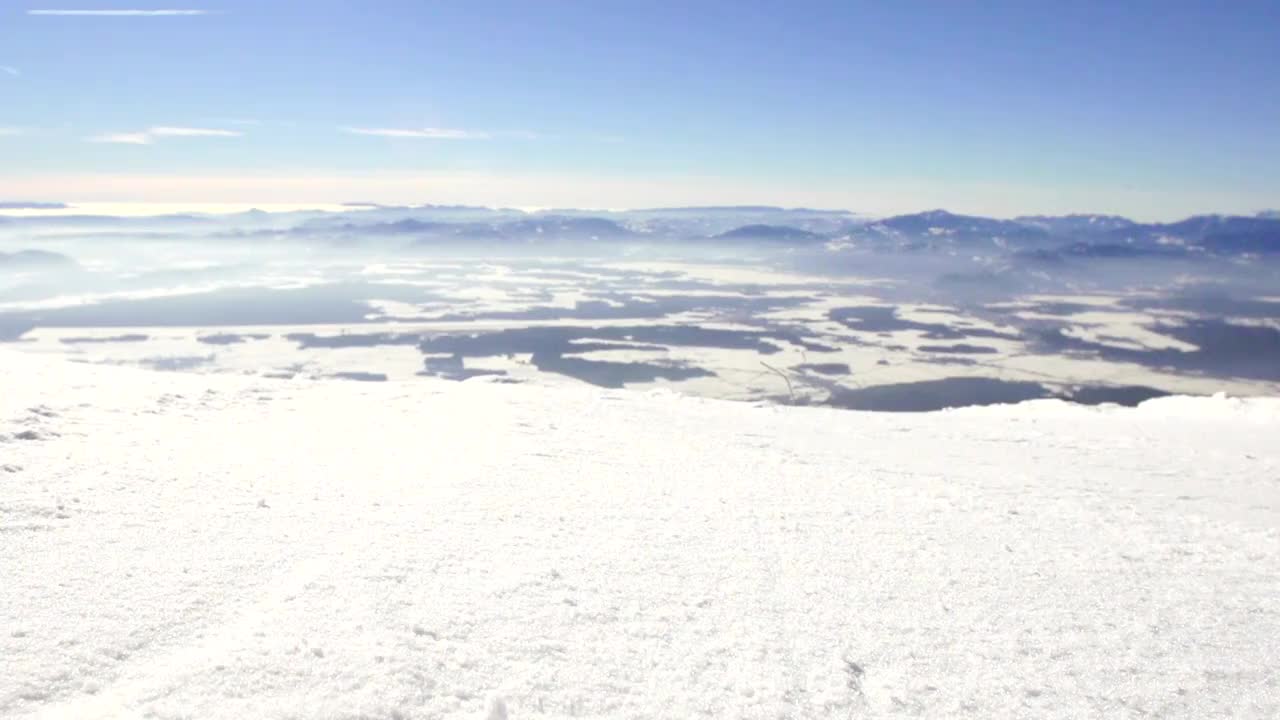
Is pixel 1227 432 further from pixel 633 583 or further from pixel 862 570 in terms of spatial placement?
pixel 633 583

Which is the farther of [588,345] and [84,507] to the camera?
[588,345]

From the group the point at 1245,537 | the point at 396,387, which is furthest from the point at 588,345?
the point at 1245,537

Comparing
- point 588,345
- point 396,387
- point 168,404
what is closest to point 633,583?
point 168,404

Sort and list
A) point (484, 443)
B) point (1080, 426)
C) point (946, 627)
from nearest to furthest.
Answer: point (946, 627), point (484, 443), point (1080, 426)

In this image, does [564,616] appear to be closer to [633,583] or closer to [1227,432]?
[633,583]

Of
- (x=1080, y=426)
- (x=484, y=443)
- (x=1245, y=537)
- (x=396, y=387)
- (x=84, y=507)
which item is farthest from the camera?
(x=1080, y=426)

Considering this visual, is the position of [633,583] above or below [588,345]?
above
